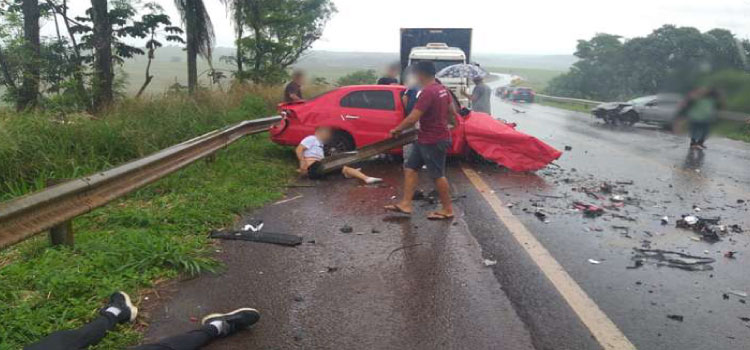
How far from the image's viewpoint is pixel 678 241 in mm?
5477

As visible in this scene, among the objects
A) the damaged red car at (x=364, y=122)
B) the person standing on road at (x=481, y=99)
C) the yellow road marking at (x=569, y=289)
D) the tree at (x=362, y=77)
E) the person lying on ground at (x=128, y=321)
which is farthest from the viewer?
the tree at (x=362, y=77)

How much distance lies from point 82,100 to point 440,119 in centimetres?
944

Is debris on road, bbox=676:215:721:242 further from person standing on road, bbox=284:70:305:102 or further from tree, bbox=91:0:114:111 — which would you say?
tree, bbox=91:0:114:111

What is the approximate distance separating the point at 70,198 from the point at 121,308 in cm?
129

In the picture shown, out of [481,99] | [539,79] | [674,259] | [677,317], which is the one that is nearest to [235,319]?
[677,317]

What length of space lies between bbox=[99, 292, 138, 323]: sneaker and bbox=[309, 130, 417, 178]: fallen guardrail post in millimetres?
4897

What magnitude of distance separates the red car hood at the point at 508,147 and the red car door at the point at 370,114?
124 cm

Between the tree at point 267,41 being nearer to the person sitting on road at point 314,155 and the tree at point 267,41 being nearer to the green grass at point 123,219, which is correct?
the green grass at point 123,219

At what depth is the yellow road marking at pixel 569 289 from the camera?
3.32 m

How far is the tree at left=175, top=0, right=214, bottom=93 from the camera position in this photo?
1628cm

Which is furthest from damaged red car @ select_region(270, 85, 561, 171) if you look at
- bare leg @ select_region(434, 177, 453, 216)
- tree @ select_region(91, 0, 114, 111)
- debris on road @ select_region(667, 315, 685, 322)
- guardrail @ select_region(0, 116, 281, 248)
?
tree @ select_region(91, 0, 114, 111)

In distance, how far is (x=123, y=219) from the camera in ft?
18.0

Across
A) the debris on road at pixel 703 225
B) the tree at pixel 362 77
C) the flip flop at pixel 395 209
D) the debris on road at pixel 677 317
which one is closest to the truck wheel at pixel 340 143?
the flip flop at pixel 395 209

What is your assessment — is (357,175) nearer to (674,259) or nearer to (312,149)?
(312,149)
